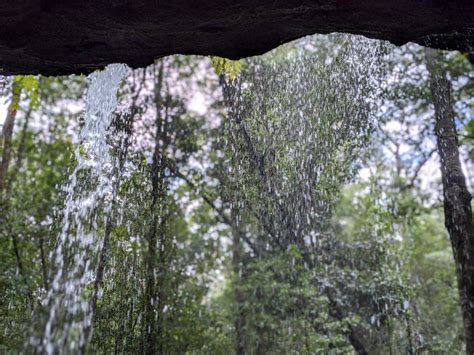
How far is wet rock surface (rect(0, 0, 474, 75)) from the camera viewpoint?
10.5ft

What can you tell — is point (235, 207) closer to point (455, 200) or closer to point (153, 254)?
point (153, 254)

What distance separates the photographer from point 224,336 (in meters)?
9.64

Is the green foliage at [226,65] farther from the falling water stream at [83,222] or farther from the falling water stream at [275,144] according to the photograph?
the falling water stream at [275,144]

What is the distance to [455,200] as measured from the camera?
6.15 m

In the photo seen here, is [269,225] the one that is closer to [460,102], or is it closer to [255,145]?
[255,145]

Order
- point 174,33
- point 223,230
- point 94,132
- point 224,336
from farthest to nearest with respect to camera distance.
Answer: point 223,230 → point 224,336 → point 94,132 → point 174,33

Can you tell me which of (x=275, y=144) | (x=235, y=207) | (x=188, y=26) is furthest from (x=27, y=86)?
(x=235, y=207)

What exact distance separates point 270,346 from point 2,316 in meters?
6.18

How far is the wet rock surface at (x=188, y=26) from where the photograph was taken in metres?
3.19

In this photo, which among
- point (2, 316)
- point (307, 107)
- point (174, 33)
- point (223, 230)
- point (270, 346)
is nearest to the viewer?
point (174, 33)

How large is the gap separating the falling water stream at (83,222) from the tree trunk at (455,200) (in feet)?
15.3

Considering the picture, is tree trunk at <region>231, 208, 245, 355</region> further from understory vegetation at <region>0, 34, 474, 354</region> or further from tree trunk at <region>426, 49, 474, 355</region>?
tree trunk at <region>426, 49, 474, 355</region>

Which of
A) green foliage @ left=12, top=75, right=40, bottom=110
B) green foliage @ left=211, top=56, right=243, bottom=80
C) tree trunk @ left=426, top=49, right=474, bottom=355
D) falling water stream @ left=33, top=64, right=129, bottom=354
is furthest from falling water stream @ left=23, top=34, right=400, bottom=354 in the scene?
green foliage @ left=211, top=56, right=243, bottom=80

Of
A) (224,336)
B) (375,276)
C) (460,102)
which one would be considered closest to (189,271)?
(224,336)
